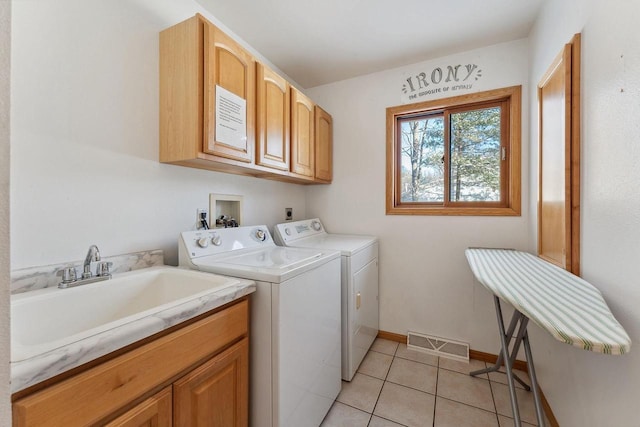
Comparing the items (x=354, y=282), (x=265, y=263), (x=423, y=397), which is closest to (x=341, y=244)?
(x=354, y=282)

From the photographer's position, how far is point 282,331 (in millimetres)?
1103

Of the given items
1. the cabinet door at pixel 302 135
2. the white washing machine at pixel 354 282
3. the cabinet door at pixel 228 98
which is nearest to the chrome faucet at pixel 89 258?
the cabinet door at pixel 228 98

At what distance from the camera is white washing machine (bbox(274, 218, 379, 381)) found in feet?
5.71

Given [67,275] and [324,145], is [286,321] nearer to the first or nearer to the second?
[67,275]

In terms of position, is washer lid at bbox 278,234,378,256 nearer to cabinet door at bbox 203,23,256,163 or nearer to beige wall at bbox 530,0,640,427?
cabinet door at bbox 203,23,256,163

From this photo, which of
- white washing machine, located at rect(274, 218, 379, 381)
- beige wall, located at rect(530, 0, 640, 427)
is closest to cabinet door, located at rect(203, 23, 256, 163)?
white washing machine, located at rect(274, 218, 379, 381)

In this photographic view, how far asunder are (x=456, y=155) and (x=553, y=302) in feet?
5.17

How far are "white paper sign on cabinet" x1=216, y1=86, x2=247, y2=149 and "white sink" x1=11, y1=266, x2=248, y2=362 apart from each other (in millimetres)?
719

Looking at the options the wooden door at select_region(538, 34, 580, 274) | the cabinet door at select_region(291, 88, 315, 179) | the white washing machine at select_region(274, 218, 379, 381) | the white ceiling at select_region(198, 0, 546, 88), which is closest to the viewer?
the wooden door at select_region(538, 34, 580, 274)

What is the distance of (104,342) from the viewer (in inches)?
24.9

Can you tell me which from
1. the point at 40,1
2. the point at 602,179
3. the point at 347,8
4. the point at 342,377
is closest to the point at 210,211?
the point at 40,1

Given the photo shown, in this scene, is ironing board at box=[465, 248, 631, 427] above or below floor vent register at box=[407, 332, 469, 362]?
above

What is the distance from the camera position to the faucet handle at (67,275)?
39.3 inches

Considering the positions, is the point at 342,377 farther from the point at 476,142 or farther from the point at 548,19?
the point at 548,19
